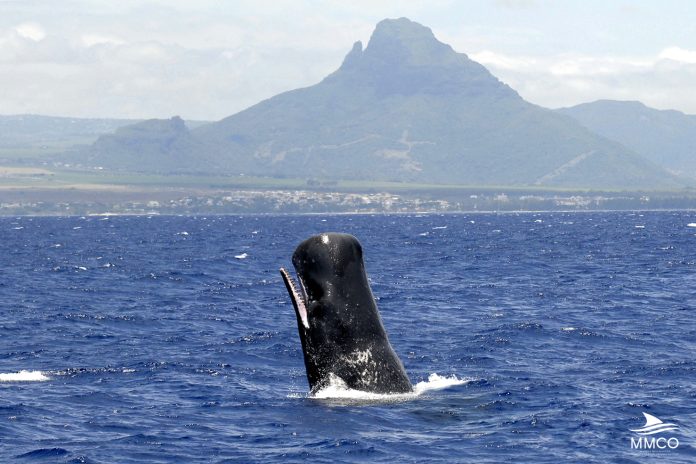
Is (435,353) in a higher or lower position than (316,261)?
lower

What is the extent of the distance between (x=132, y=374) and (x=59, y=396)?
375 cm

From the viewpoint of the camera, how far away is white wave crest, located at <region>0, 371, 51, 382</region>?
95.0ft

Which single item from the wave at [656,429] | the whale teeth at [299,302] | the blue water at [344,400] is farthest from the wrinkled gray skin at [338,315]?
the wave at [656,429]

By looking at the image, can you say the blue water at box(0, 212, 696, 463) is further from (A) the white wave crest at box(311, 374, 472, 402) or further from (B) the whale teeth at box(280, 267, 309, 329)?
(B) the whale teeth at box(280, 267, 309, 329)

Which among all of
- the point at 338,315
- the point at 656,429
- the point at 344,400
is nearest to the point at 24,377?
the point at 344,400

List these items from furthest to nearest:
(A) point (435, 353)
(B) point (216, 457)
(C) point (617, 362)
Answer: (A) point (435, 353) < (C) point (617, 362) < (B) point (216, 457)

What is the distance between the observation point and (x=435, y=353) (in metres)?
34.3

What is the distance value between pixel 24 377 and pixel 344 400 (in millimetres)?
10578

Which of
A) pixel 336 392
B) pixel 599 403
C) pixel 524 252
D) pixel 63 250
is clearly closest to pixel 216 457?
pixel 336 392

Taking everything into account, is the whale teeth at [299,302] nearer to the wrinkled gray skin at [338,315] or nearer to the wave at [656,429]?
the wrinkled gray skin at [338,315]

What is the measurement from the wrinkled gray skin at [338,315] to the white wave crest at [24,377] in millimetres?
9633

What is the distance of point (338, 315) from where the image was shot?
21.9 metres

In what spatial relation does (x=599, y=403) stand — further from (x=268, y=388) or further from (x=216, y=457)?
(x=216, y=457)

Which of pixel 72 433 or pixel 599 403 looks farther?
pixel 599 403
